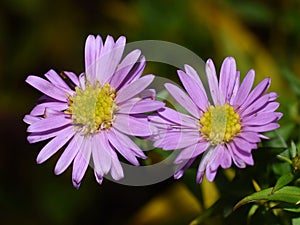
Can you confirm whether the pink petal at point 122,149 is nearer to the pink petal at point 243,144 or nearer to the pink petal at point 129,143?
the pink petal at point 129,143

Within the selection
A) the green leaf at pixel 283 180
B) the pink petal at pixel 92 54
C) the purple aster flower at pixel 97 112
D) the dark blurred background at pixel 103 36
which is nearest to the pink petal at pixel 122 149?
the purple aster flower at pixel 97 112

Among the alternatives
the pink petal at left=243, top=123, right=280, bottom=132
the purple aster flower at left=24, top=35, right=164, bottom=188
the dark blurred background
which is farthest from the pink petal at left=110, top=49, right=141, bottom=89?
the dark blurred background

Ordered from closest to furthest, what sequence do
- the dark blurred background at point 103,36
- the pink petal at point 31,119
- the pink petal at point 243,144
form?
the pink petal at point 243,144 < the pink petal at point 31,119 < the dark blurred background at point 103,36

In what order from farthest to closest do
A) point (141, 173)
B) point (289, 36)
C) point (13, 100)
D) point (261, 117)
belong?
point (13, 100) < point (289, 36) < point (141, 173) < point (261, 117)

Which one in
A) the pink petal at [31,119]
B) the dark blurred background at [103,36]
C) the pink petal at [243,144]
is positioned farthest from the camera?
the dark blurred background at [103,36]

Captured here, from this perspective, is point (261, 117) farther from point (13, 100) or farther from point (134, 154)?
point (13, 100)

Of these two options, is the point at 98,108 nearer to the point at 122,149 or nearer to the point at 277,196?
the point at 122,149

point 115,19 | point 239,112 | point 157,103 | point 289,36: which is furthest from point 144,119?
point 115,19

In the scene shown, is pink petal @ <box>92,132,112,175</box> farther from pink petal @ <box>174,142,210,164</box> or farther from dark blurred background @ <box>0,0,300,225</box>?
dark blurred background @ <box>0,0,300,225</box>
